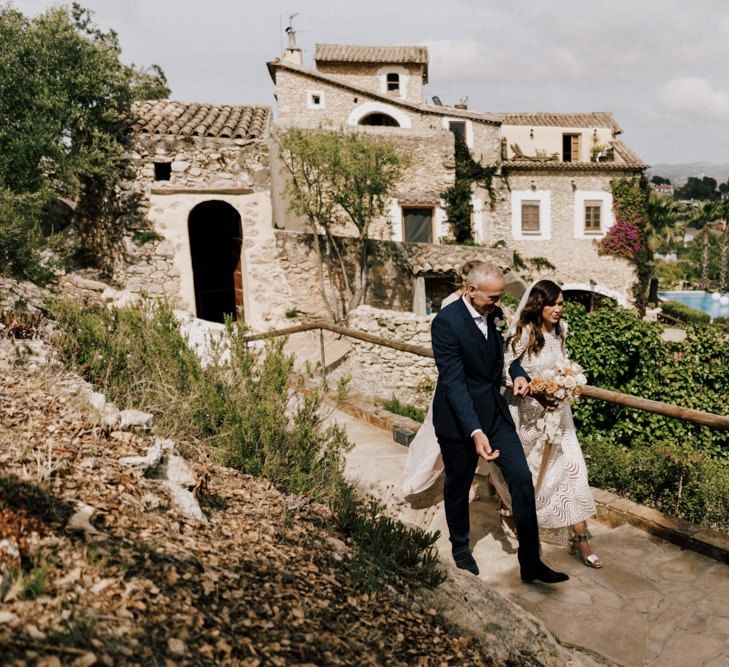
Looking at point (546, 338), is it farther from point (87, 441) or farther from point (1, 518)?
point (1, 518)

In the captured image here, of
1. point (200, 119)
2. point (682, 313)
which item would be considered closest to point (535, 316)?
point (200, 119)

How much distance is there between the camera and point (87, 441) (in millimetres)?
2816

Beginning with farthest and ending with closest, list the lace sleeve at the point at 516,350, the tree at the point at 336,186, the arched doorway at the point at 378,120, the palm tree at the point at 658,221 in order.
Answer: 1. the palm tree at the point at 658,221
2. the arched doorway at the point at 378,120
3. the tree at the point at 336,186
4. the lace sleeve at the point at 516,350

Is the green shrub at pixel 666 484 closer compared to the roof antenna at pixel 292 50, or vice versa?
the green shrub at pixel 666 484

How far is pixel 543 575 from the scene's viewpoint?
3.24 meters

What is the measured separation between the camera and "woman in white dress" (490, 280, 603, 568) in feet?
11.5

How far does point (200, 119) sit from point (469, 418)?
41.8 ft

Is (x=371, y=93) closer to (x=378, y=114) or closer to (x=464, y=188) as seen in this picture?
(x=378, y=114)

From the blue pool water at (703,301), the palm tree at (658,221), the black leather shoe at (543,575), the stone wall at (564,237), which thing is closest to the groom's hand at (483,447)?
the black leather shoe at (543,575)

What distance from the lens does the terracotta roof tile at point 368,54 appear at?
26.1 metres

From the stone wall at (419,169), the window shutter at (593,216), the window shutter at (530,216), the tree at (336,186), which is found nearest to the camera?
the tree at (336,186)

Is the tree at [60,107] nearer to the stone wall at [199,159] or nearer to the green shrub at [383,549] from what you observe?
the stone wall at [199,159]

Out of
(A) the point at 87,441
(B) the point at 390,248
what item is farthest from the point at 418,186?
(A) the point at 87,441

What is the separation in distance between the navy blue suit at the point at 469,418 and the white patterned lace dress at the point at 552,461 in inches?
12.7
